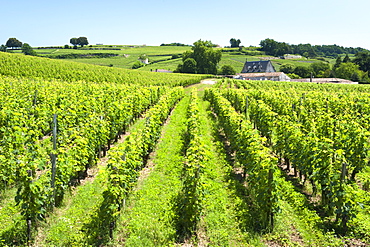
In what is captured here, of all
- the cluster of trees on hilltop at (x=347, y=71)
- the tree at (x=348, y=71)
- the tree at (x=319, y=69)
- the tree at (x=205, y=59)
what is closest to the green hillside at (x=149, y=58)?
the tree at (x=205, y=59)

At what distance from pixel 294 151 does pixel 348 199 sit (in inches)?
116

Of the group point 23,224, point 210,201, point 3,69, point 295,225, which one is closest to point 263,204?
point 295,225

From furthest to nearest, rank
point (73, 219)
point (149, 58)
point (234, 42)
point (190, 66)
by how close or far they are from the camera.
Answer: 1. point (234, 42)
2. point (149, 58)
3. point (190, 66)
4. point (73, 219)

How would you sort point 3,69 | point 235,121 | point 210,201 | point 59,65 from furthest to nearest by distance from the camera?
point 59,65 < point 3,69 < point 235,121 < point 210,201

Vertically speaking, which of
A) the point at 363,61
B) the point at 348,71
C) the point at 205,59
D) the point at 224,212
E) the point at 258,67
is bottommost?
the point at 224,212

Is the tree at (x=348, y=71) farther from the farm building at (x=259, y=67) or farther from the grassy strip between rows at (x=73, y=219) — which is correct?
the grassy strip between rows at (x=73, y=219)

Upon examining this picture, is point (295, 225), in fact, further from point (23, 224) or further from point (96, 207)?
point (23, 224)

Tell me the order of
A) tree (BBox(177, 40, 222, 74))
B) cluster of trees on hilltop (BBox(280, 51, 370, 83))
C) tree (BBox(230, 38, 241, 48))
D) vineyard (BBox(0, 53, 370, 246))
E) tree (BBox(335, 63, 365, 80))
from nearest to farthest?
vineyard (BBox(0, 53, 370, 246)) < cluster of trees on hilltop (BBox(280, 51, 370, 83)) < tree (BBox(335, 63, 365, 80)) < tree (BBox(177, 40, 222, 74)) < tree (BBox(230, 38, 241, 48))

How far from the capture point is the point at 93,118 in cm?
1000

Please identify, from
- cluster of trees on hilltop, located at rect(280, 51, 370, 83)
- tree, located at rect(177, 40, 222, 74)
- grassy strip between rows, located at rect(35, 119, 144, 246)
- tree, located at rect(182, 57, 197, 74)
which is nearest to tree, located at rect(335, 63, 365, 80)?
cluster of trees on hilltop, located at rect(280, 51, 370, 83)

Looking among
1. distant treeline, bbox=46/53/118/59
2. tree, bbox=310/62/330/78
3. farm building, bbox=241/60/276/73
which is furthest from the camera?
distant treeline, bbox=46/53/118/59

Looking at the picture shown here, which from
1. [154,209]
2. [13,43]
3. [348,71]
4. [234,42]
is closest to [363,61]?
[348,71]

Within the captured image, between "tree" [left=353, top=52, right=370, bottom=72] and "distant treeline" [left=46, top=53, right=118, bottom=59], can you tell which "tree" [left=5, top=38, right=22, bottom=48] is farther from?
"tree" [left=353, top=52, right=370, bottom=72]

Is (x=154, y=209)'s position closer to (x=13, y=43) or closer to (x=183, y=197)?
(x=183, y=197)
